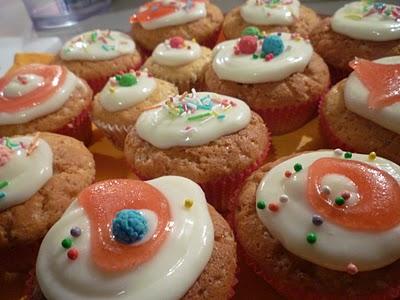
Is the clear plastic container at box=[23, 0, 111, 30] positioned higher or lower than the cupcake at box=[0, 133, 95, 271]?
lower

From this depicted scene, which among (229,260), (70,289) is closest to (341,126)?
(229,260)

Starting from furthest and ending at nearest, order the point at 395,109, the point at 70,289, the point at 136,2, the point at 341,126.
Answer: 1. the point at 136,2
2. the point at 341,126
3. the point at 395,109
4. the point at 70,289

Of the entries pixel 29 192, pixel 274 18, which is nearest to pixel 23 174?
pixel 29 192

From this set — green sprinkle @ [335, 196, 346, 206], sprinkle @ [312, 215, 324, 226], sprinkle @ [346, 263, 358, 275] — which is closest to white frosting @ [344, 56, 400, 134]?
green sprinkle @ [335, 196, 346, 206]

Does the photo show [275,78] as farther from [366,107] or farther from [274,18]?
[274,18]

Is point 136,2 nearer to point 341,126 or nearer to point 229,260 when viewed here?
point 341,126

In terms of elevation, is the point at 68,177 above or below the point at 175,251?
below

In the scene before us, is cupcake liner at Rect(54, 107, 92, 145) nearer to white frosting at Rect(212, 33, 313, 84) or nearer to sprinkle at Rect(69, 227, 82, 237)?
white frosting at Rect(212, 33, 313, 84)
